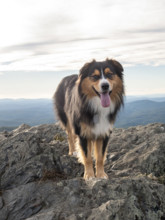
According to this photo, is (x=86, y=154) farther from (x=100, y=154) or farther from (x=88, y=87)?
(x=88, y=87)

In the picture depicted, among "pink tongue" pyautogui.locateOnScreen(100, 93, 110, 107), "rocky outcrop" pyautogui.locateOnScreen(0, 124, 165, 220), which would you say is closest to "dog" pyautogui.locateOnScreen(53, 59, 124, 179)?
"pink tongue" pyautogui.locateOnScreen(100, 93, 110, 107)

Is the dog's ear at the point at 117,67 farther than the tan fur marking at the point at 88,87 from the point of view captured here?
Yes

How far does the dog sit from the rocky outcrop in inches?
27.7

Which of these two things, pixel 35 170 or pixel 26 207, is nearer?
pixel 26 207

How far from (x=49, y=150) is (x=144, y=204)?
3196 millimetres

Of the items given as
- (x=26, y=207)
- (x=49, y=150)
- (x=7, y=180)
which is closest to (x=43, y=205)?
(x=26, y=207)

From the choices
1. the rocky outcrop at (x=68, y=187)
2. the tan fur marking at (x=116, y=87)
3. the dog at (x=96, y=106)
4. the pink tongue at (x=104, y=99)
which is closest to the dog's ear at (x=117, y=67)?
the dog at (x=96, y=106)

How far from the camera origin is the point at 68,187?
212 inches

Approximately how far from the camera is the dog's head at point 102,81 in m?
5.87

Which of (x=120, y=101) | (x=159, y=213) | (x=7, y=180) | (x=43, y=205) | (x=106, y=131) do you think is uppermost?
(x=120, y=101)

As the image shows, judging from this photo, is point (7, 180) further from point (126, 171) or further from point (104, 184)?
point (126, 171)

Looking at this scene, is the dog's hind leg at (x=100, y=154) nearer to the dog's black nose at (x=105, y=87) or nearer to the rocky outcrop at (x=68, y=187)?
the rocky outcrop at (x=68, y=187)

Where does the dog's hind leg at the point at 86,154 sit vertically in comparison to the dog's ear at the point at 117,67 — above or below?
below

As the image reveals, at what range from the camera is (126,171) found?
6.70 metres
